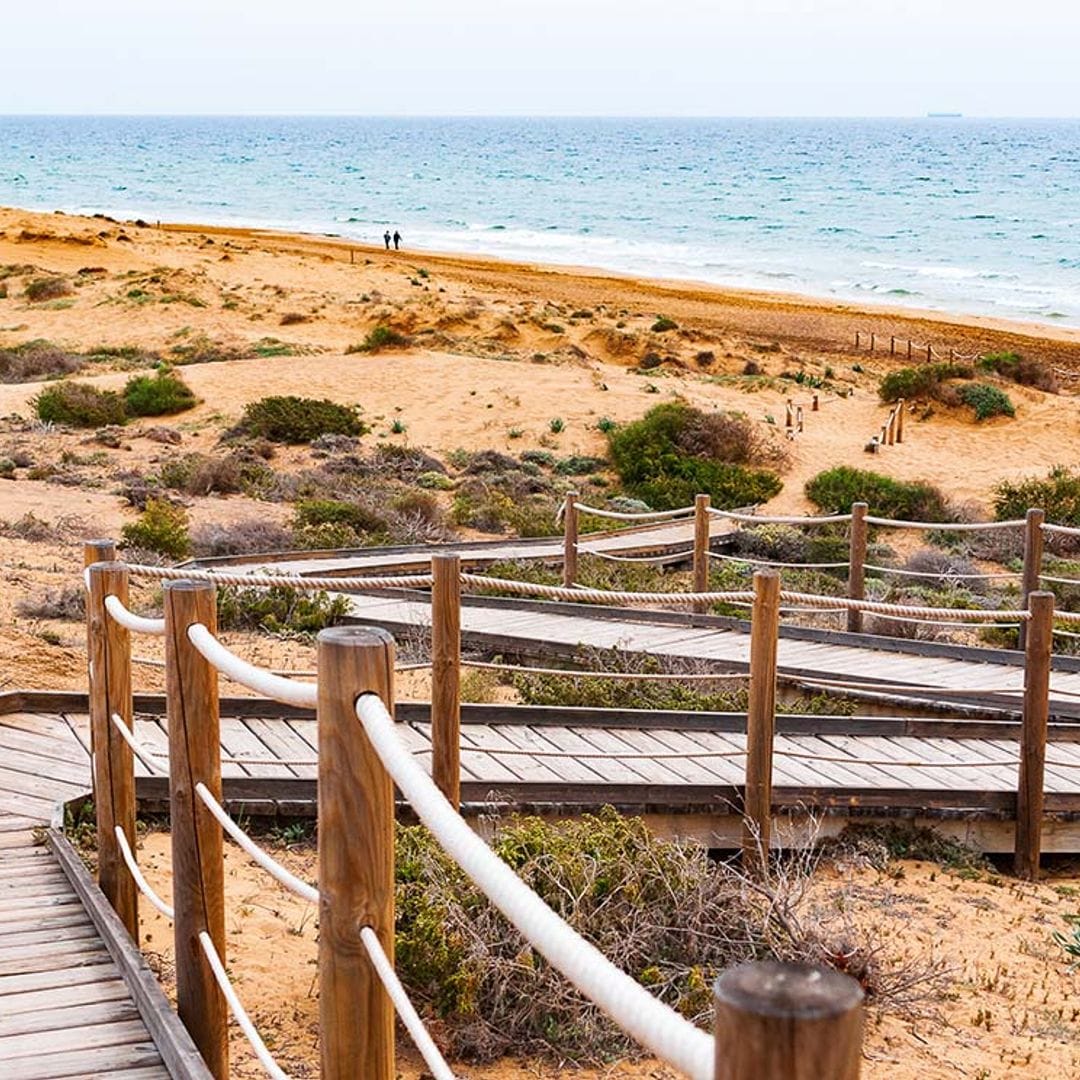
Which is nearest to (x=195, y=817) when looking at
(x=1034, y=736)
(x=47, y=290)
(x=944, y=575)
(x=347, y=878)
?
(x=347, y=878)

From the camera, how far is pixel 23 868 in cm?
525

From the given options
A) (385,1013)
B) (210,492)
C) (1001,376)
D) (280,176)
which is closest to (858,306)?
(1001,376)

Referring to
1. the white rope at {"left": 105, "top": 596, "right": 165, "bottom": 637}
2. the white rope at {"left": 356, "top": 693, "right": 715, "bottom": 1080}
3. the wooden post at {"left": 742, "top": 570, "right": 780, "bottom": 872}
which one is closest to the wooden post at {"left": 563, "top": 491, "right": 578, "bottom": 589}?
the wooden post at {"left": 742, "top": 570, "right": 780, "bottom": 872}

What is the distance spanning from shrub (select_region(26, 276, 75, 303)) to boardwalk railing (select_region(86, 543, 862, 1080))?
32335 mm

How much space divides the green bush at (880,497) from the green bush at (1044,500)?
0.77 meters

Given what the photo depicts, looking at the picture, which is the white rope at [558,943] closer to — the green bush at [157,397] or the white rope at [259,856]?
the white rope at [259,856]

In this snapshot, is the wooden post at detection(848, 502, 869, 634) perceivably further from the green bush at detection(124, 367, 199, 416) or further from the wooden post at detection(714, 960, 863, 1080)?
the green bush at detection(124, 367, 199, 416)

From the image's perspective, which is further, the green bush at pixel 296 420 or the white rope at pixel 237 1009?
the green bush at pixel 296 420

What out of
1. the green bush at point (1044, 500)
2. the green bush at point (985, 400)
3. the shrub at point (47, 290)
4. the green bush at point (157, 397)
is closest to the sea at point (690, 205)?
the green bush at point (985, 400)

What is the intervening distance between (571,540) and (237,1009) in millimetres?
9692

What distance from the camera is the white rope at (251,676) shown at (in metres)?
2.62

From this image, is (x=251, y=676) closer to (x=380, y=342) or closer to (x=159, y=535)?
(x=159, y=535)

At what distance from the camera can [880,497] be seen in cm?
1906

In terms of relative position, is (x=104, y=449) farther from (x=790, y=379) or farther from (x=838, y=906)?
(x=838, y=906)
